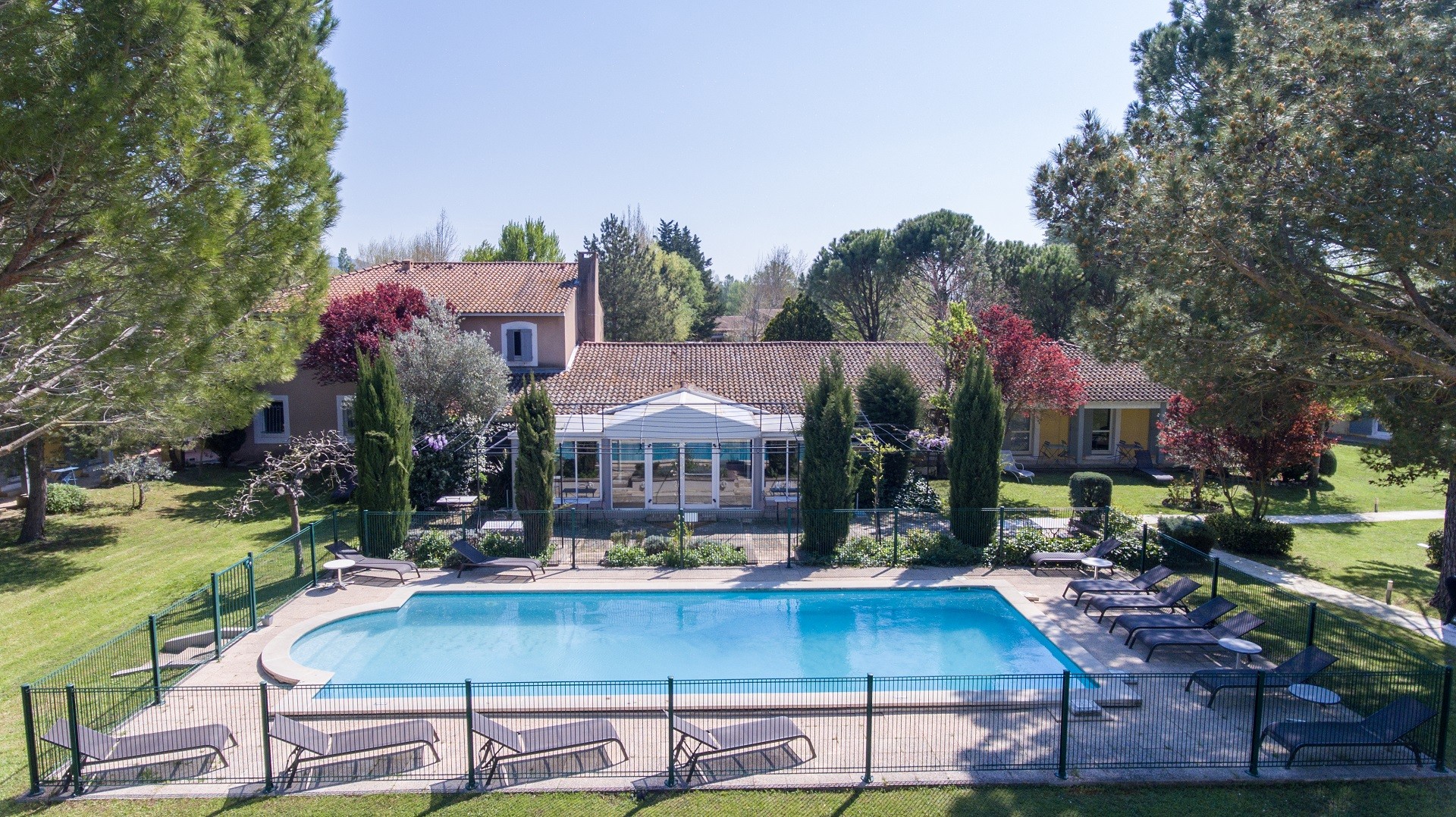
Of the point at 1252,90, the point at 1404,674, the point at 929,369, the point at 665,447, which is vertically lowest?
the point at 1404,674

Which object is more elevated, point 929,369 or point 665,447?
point 929,369

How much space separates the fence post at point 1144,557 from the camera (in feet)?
58.3

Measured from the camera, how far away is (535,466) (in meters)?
18.8

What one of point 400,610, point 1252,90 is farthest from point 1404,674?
point 400,610

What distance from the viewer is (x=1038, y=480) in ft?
94.2

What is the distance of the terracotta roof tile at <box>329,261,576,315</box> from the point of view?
29938 millimetres

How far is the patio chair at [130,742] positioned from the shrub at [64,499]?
1727 cm

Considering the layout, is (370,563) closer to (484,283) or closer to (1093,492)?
Answer: (484,283)

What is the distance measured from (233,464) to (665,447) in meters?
16.6

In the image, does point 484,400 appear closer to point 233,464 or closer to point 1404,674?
point 233,464

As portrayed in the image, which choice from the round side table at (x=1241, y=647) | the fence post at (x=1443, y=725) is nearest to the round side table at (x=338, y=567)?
the round side table at (x=1241, y=647)

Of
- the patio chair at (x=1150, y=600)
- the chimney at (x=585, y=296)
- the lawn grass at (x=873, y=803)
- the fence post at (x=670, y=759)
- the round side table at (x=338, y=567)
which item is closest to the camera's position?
the lawn grass at (x=873, y=803)

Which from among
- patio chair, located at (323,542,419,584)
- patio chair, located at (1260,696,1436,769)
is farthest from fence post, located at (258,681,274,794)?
patio chair, located at (1260,696,1436,769)

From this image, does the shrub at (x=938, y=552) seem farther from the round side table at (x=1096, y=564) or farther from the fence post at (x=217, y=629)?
the fence post at (x=217, y=629)
